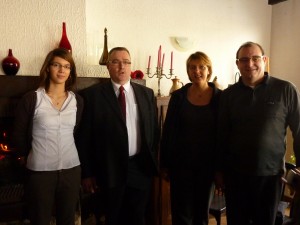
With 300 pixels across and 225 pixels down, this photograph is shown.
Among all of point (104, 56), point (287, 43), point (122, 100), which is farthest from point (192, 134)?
point (287, 43)

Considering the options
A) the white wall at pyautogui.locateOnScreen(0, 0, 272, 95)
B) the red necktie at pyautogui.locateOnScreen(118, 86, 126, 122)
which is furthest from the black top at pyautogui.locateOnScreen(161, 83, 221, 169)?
the white wall at pyautogui.locateOnScreen(0, 0, 272, 95)

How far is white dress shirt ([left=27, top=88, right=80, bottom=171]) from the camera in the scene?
1522 mm

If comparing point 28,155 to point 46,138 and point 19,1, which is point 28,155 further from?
point 19,1

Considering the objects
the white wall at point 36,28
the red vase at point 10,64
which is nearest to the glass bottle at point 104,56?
the white wall at point 36,28

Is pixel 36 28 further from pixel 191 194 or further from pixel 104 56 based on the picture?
pixel 191 194

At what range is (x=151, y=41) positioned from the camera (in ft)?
9.71

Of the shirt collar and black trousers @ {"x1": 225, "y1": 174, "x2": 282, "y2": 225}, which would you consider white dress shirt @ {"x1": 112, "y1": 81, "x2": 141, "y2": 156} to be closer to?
the shirt collar

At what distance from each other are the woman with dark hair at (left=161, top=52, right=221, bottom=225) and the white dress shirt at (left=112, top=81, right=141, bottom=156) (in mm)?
206

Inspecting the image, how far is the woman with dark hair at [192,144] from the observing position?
1700mm

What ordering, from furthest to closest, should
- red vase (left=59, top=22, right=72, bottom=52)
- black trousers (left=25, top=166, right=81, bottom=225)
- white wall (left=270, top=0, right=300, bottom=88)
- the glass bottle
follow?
white wall (left=270, top=0, right=300, bottom=88) → the glass bottle → red vase (left=59, top=22, right=72, bottom=52) → black trousers (left=25, top=166, right=81, bottom=225)

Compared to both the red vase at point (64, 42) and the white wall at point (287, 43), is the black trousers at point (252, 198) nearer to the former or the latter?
the red vase at point (64, 42)

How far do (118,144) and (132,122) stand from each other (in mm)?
168

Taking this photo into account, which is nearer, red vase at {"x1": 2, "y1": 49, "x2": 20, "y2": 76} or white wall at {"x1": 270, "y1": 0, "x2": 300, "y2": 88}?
red vase at {"x1": 2, "y1": 49, "x2": 20, "y2": 76}

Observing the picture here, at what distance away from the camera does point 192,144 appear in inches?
67.1
